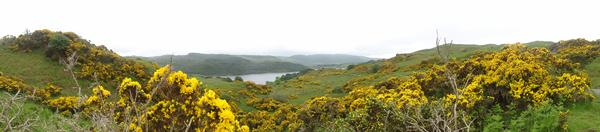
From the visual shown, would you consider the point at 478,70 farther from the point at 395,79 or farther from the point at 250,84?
the point at 250,84

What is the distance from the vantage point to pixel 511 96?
914 centimetres

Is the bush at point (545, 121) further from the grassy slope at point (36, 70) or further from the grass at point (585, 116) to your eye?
the grassy slope at point (36, 70)

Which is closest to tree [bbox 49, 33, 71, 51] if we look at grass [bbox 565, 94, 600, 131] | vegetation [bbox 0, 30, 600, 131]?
vegetation [bbox 0, 30, 600, 131]

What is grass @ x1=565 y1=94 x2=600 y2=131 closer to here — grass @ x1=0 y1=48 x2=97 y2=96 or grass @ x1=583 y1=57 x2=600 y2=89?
grass @ x1=583 y1=57 x2=600 y2=89

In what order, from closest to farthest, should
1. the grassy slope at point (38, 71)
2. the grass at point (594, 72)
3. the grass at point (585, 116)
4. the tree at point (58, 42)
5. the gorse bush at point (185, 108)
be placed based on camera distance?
the gorse bush at point (185, 108) → the grass at point (585, 116) → the grass at point (594, 72) → the grassy slope at point (38, 71) → the tree at point (58, 42)

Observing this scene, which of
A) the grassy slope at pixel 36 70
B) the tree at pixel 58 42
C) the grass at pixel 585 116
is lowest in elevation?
the grass at pixel 585 116

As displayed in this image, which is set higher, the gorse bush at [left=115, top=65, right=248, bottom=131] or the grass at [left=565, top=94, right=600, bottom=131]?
the gorse bush at [left=115, top=65, right=248, bottom=131]

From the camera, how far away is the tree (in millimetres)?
19203

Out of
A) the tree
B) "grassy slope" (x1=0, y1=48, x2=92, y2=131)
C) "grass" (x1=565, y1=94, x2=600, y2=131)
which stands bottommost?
"grass" (x1=565, y1=94, x2=600, y2=131)

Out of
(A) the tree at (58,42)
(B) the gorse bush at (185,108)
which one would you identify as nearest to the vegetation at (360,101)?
(B) the gorse bush at (185,108)

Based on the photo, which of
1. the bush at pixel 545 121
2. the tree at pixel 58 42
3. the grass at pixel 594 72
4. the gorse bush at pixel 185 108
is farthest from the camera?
the tree at pixel 58 42

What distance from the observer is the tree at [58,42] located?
19.2 meters

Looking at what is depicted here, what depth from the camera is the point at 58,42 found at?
1941cm

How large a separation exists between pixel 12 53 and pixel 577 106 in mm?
36104
